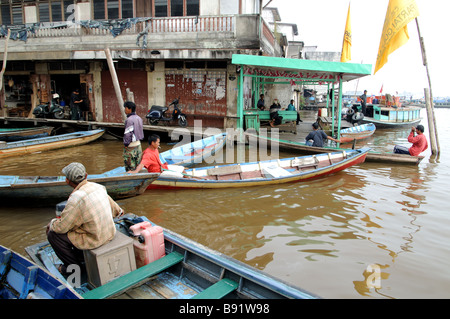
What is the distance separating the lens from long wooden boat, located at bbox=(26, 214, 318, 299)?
2.90 meters

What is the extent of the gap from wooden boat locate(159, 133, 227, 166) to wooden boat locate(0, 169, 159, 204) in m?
2.57

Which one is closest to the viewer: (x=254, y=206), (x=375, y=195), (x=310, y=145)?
(x=254, y=206)

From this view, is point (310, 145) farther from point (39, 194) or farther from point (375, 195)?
point (39, 194)

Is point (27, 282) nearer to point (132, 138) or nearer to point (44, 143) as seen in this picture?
point (132, 138)

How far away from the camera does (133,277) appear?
324cm

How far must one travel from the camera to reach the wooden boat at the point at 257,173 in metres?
7.20

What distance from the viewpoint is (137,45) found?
46.0 feet

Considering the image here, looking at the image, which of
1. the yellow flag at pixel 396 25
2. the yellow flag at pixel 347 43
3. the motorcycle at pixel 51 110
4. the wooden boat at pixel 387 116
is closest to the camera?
the yellow flag at pixel 396 25

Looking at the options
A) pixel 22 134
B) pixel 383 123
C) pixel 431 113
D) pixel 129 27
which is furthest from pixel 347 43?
pixel 22 134

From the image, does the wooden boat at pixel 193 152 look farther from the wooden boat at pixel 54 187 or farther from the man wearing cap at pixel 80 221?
the man wearing cap at pixel 80 221

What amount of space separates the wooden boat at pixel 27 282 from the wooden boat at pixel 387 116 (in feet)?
70.6

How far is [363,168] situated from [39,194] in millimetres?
9350

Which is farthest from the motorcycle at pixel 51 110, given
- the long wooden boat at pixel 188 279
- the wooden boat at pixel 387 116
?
the wooden boat at pixel 387 116
